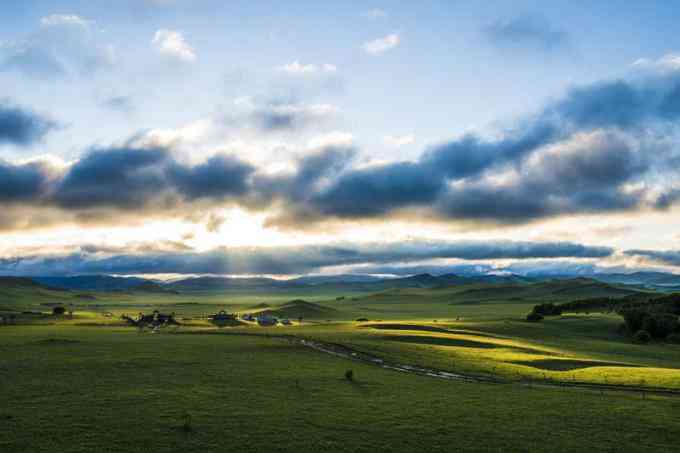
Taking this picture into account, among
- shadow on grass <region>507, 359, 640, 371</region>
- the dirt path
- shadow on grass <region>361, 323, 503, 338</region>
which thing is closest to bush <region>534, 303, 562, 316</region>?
shadow on grass <region>361, 323, 503, 338</region>

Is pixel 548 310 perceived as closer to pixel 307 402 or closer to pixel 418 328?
pixel 418 328

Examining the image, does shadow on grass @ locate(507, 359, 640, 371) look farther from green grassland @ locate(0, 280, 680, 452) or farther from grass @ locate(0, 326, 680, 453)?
grass @ locate(0, 326, 680, 453)

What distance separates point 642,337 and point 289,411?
9569 centimetres

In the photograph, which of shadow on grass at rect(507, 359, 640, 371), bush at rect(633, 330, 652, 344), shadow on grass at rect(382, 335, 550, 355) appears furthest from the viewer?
bush at rect(633, 330, 652, 344)

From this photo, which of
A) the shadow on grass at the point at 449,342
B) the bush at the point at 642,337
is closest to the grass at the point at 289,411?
the shadow on grass at the point at 449,342

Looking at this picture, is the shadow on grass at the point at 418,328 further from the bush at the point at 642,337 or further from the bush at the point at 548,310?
the bush at the point at 548,310

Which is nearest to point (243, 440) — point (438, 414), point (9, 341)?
point (438, 414)

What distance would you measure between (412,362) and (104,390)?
111ft

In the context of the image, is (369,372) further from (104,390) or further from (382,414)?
(104,390)

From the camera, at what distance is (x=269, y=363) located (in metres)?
54.3

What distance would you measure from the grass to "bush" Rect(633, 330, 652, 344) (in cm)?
7032

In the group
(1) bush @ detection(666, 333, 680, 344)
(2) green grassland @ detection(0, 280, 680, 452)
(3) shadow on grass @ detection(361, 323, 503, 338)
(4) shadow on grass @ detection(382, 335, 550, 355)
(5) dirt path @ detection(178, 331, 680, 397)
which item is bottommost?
(1) bush @ detection(666, 333, 680, 344)

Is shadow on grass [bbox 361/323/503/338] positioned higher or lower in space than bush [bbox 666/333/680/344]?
higher

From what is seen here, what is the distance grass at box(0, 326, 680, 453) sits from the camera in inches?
1125
